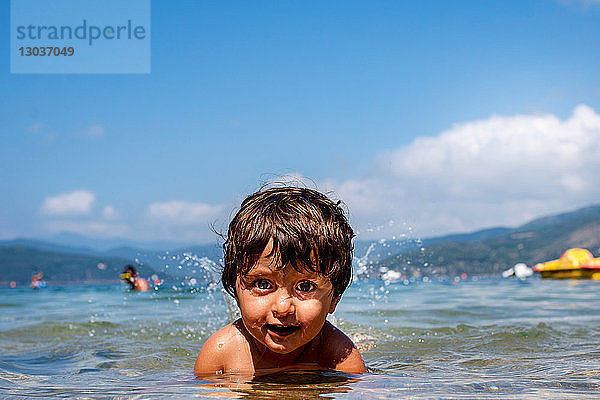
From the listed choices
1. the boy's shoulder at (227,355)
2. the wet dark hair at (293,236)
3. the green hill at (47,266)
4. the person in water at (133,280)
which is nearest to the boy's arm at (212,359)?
the boy's shoulder at (227,355)

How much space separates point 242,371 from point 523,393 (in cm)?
135

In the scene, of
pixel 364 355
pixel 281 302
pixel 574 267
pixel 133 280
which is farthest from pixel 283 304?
pixel 574 267

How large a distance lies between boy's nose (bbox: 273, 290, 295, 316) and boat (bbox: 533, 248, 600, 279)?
22.9 meters

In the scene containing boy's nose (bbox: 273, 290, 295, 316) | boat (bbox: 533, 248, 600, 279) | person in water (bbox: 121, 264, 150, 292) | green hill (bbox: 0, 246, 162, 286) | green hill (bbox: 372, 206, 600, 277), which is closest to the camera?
boy's nose (bbox: 273, 290, 295, 316)

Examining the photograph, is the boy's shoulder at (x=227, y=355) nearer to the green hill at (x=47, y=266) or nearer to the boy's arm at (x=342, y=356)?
the boy's arm at (x=342, y=356)

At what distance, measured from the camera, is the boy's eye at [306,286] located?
262cm

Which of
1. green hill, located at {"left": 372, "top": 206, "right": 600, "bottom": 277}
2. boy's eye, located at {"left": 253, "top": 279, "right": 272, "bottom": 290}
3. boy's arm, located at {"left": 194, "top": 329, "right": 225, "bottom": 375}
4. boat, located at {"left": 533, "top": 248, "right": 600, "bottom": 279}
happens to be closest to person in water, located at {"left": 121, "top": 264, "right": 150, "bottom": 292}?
boy's arm, located at {"left": 194, "top": 329, "right": 225, "bottom": 375}

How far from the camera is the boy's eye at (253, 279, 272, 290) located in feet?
8.57

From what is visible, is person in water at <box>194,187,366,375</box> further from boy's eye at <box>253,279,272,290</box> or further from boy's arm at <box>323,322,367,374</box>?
boy's arm at <box>323,322,367,374</box>

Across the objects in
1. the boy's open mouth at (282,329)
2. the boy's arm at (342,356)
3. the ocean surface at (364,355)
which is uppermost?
the boy's open mouth at (282,329)

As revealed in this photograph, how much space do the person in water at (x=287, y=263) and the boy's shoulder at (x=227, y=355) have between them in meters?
0.15

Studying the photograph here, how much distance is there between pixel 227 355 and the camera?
3.03 metres

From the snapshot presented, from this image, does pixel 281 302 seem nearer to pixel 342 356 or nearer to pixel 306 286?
pixel 306 286

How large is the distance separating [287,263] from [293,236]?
119 mm
